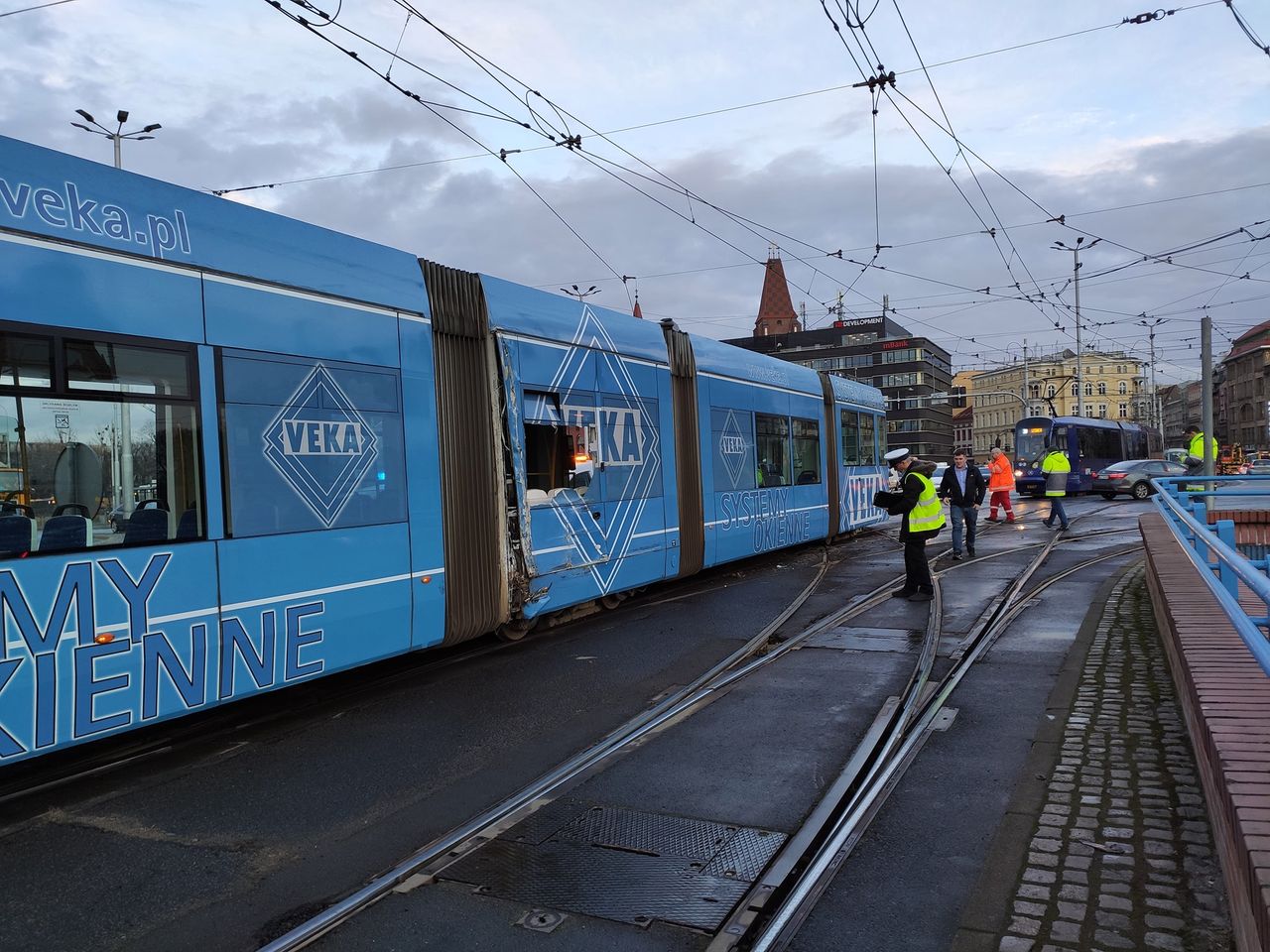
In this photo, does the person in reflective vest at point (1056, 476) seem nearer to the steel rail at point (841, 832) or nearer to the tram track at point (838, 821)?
the tram track at point (838, 821)

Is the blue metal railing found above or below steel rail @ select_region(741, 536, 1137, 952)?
above

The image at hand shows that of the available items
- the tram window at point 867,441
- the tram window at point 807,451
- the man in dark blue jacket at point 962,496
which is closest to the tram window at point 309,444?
the tram window at point 807,451

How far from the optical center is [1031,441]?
3466 centimetres

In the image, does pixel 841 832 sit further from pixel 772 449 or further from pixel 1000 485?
pixel 1000 485

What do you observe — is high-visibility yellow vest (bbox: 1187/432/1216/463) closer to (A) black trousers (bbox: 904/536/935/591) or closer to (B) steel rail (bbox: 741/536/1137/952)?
(A) black trousers (bbox: 904/536/935/591)

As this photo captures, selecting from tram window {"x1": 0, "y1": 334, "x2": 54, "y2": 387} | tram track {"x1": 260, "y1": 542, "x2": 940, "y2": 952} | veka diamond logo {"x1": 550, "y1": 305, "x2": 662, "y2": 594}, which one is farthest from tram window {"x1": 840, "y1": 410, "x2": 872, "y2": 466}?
tram window {"x1": 0, "y1": 334, "x2": 54, "y2": 387}

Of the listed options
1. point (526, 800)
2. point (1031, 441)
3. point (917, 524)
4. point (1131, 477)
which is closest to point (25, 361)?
point (526, 800)

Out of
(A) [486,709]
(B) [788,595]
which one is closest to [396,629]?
(A) [486,709]

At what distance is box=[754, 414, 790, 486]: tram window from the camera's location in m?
13.2

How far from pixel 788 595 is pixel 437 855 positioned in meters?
7.31

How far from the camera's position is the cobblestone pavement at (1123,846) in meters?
3.13

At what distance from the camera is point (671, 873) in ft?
12.2

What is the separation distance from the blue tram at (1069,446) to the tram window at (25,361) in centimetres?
3238

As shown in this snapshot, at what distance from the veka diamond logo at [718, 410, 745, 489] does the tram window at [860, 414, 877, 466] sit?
6193mm
